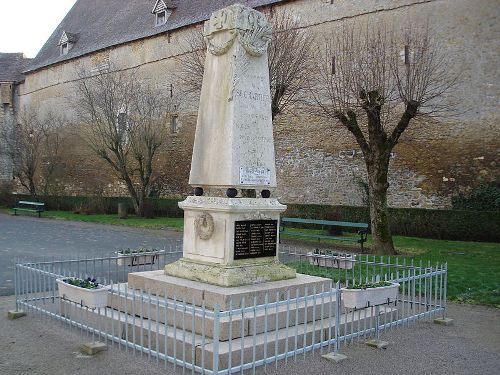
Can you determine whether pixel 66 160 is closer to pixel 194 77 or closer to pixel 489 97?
pixel 194 77

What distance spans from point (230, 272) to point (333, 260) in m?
3.17

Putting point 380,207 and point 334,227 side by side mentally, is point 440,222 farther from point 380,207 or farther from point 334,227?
point 380,207

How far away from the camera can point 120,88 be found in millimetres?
27047

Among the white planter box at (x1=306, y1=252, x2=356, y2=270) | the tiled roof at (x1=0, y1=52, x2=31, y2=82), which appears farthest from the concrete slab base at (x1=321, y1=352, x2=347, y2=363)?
the tiled roof at (x1=0, y1=52, x2=31, y2=82)

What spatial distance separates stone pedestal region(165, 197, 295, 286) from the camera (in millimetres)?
6766

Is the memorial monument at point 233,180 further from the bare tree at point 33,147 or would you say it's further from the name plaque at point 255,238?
the bare tree at point 33,147

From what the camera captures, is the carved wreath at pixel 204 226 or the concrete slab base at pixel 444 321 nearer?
the carved wreath at pixel 204 226

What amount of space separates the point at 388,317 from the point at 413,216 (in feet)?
39.2

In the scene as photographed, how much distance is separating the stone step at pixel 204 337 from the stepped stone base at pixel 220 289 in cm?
42

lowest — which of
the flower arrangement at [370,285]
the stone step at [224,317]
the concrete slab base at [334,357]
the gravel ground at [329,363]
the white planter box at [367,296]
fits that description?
the gravel ground at [329,363]

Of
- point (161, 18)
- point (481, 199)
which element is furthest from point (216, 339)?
point (161, 18)

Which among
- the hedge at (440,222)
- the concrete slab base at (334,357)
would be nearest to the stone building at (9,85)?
the hedge at (440,222)

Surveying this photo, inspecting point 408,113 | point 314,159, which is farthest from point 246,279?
point 314,159

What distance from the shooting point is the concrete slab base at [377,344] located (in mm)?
6266
